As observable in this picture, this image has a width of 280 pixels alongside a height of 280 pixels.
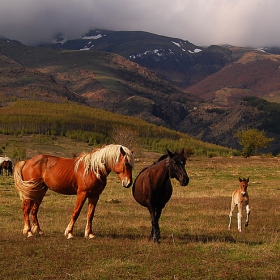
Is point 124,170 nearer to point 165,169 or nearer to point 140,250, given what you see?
point 165,169

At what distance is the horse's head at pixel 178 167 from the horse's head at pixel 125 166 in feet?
4.22

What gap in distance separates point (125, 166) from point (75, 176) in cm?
182

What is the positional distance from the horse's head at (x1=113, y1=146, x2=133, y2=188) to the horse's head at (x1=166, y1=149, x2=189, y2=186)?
1.29 m

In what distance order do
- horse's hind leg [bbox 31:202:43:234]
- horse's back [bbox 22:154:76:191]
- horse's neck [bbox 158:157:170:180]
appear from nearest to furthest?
1. horse's neck [bbox 158:157:170:180]
2. horse's back [bbox 22:154:76:191]
3. horse's hind leg [bbox 31:202:43:234]

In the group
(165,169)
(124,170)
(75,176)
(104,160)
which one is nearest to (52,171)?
(75,176)

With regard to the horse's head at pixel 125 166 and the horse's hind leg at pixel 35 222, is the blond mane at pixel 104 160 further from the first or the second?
the horse's hind leg at pixel 35 222

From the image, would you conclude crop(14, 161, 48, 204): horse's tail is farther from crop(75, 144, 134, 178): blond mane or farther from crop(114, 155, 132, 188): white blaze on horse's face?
crop(114, 155, 132, 188): white blaze on horse's face

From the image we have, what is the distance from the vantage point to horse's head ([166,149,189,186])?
13492 millimetres

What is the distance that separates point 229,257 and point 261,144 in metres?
120

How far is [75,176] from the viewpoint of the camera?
46.9 ft

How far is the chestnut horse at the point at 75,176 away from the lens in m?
13.8

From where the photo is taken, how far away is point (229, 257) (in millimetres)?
11555

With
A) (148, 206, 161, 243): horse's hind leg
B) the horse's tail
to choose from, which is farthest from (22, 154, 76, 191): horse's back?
(148, 206, 161, 243): horse's hind leg

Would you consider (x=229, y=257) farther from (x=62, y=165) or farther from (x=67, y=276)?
(x=62, y=165)
